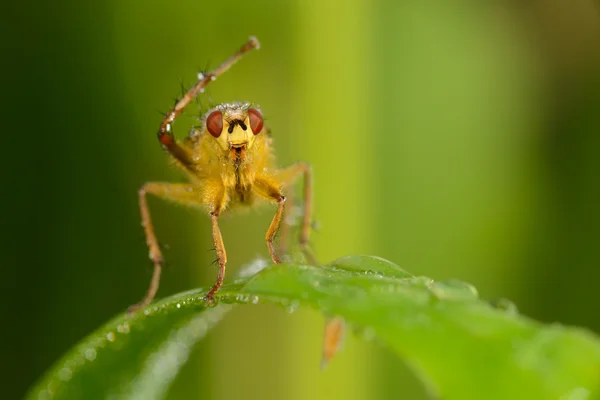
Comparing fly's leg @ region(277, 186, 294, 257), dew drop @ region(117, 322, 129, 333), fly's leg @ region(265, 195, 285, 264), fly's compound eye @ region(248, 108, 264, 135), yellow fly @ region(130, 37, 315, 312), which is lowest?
fly's leg @ region(277, 186, 294, 257)

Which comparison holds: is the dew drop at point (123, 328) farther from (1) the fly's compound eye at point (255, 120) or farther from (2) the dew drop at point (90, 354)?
(1) the fly's compound eye at point (255, 120)

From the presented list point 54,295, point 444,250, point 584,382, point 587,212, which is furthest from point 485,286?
point 584,382

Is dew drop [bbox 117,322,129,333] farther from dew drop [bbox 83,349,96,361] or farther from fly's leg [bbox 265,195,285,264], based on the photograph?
fly's leg [bbox 265,195,285,264]

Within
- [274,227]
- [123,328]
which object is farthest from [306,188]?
[123,328]

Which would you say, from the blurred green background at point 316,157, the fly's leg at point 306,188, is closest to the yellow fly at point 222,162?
the fly's leg at point 306,188

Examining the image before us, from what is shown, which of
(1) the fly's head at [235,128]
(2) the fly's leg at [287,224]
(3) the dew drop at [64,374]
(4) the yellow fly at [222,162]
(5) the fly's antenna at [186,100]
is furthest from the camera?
(2) the fly's leg at [287,224]

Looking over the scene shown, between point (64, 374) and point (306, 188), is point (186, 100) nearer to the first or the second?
point (306, 188)

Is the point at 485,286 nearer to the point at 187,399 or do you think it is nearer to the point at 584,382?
the point at 187,399

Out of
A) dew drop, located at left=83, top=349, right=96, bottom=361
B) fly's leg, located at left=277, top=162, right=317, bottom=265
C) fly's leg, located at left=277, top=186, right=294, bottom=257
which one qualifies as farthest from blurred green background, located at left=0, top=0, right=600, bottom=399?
dew drop, located at left=83, top=349, right=96, bottom=361

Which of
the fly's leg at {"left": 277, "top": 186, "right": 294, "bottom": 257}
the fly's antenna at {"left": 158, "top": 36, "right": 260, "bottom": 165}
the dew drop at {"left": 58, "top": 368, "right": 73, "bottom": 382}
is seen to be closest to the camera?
the dew drop at {"left": 58, "top": 368, "right": 73, "bottom": 382}

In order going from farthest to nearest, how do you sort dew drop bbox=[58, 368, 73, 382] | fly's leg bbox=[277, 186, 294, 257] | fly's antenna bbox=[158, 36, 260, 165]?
fly's leg bbox=[277, 186, 294, 257] < fly's antenna bbox=[158, 36, 260, 165] < dew drop bbox=[58, 368, 73, 382]
